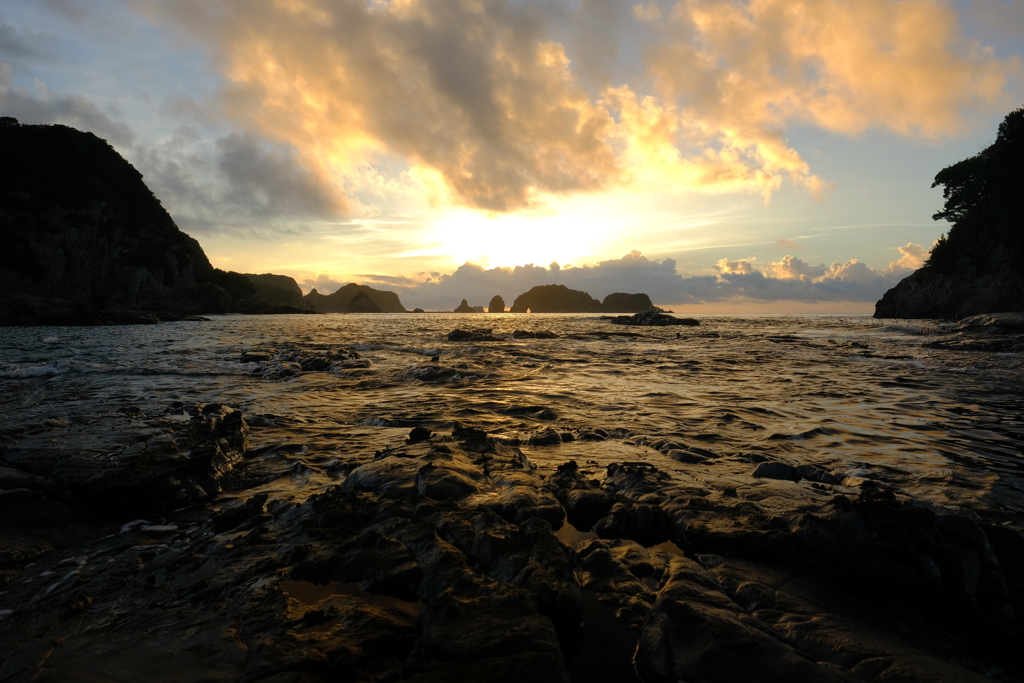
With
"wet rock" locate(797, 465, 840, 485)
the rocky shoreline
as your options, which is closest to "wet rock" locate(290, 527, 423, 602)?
the rocky shoreline

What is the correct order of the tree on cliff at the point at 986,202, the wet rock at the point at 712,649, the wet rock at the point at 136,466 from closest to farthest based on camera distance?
the wet rock at the point at 712,649 < the wet rock at the point at 136,466 < the tree on cliff at the point at 986,202

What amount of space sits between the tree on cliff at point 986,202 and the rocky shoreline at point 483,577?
76.1 metres

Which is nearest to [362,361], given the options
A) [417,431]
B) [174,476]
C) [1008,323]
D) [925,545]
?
[417,431]

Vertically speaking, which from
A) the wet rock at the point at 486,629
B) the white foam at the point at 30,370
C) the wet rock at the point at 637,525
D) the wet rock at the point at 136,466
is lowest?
the wet rock at the point at 637,525

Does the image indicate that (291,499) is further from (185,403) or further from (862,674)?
(185,403)

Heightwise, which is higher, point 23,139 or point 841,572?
point 23,139

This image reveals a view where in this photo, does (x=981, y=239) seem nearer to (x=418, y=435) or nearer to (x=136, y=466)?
(x=418, y=435)

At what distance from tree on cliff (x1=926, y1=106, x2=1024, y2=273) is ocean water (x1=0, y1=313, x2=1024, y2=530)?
57.7 meters

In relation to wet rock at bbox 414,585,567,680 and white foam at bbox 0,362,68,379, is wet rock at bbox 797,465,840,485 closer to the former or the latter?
wet rock at bbox 414,585,567,680

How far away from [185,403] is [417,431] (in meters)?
5.93

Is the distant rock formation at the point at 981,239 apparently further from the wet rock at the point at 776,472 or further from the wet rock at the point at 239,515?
the wet rock at the point at 239,515

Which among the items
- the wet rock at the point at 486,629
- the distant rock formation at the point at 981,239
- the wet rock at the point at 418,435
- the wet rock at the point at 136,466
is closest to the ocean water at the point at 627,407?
the wet rock at the point at 418,435

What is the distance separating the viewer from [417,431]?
22.0 ft

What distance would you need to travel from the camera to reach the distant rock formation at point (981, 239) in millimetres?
51188
